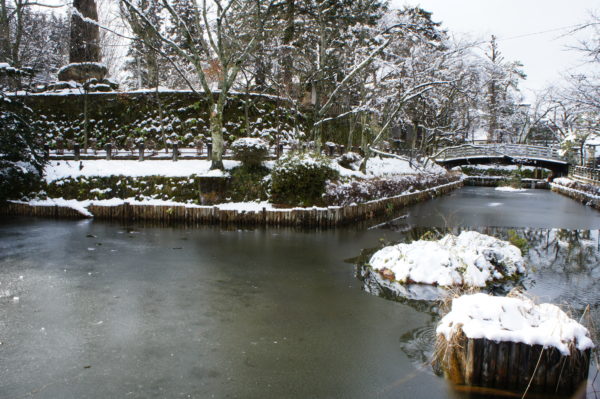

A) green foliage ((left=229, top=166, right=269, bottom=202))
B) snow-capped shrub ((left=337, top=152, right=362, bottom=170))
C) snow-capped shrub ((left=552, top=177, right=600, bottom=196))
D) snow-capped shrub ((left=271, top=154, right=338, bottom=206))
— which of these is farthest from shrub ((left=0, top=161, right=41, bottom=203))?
snow-capped shrub ((left=552, top=177, right=600, bottom=196))

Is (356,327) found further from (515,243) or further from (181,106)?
(181,106)

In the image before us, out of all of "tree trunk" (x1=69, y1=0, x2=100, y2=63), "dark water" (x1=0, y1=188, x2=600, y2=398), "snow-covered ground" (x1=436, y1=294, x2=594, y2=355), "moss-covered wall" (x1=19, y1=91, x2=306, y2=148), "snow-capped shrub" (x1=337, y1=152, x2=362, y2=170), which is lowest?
"dark water" (x1=0, y1=188, x2=600, y2=398)

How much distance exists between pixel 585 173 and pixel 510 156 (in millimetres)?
9577

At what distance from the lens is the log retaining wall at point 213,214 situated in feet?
53.0

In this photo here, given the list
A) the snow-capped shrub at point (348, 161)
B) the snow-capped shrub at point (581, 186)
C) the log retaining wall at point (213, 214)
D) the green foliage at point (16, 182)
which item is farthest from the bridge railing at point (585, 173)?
the green foliage at point (16, 182)

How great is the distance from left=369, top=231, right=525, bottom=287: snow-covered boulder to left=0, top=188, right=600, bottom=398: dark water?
2.17ft

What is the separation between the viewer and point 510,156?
41.2m

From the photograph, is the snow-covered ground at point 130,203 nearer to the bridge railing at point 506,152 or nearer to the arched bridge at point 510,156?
the arched bridge at point 510,156

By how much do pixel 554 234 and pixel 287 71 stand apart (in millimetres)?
18659

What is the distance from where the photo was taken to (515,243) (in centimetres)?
1136

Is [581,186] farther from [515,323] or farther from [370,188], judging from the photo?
[515,323]

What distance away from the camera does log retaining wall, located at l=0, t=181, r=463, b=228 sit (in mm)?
16156

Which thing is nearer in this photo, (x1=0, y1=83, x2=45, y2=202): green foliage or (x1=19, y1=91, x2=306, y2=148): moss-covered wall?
(x1=0, y1=83, x2=45, y2=202): green foliage

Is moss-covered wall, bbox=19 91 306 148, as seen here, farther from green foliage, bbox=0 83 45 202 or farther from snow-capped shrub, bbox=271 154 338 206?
snow-capped shrub, bbox=271 154 338 206
